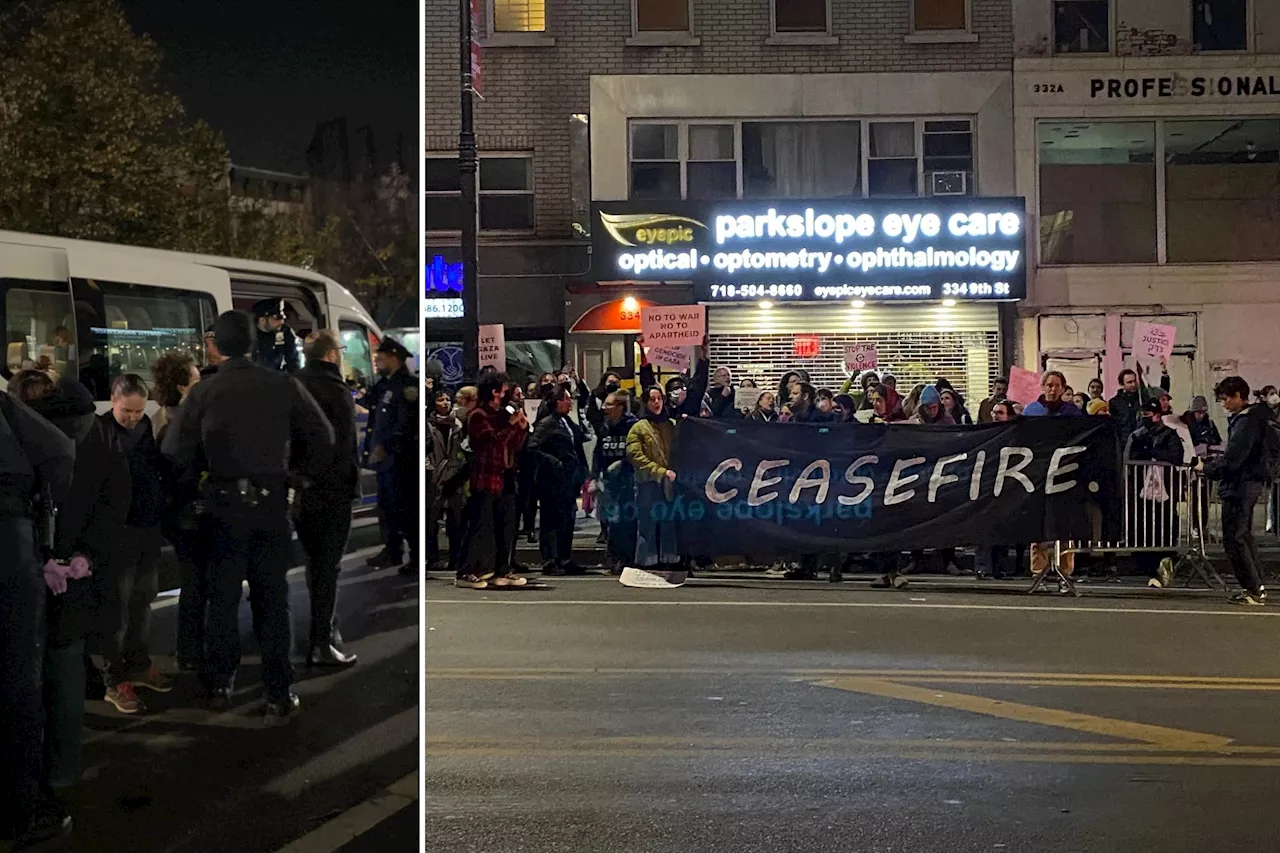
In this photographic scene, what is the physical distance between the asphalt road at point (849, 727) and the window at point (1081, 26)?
45.0ft

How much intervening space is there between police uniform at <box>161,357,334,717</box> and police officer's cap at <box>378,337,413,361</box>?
0.15 meters

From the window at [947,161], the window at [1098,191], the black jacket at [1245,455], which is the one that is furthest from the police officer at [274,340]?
the window at [1098,191]

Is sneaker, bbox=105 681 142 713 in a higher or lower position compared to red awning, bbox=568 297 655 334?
lower

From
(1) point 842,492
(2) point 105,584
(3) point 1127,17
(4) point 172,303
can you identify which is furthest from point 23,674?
(3) point 1127,17

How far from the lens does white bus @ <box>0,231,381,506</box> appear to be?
80.1 inches

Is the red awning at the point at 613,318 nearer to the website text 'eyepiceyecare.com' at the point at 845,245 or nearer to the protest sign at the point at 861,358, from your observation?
the website text 'eyepiceyecare.com' at the point at 845,245

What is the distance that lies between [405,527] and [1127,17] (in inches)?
879

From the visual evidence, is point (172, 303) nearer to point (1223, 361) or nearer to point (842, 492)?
point (842, 492)

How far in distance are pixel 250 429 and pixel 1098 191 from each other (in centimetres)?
2215

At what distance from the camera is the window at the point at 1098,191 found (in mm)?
22578

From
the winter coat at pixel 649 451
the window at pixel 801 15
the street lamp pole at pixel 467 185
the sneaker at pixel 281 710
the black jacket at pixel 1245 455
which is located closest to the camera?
the sneaker at pixel 281 710

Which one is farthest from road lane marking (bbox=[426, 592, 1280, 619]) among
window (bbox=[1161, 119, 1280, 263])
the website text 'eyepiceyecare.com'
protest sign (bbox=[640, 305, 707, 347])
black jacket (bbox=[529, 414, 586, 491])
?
window (bbox=[1161, 119, 1280, 263])

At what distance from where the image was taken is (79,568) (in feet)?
7.08

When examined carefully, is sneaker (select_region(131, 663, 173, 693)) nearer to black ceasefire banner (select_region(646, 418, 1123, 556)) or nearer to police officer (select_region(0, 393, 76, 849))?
police officer (select_region(0, 393, 76, 849))
